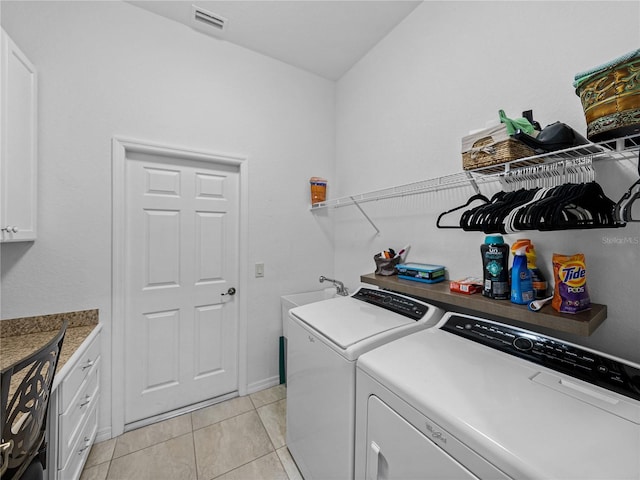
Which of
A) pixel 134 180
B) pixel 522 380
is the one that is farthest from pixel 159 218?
pixel 522 380

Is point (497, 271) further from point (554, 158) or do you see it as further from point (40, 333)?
point (40, 333)

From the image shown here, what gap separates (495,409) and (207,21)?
2801 mm

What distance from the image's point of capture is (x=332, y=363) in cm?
122

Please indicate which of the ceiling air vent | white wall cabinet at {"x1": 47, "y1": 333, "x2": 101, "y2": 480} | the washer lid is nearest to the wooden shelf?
the washer lid

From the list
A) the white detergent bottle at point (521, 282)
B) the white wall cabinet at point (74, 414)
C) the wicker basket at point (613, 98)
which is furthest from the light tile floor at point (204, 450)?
the wicker basket at point (613, 98)

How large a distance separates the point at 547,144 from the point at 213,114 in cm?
217

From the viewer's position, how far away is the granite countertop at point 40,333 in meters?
1.37

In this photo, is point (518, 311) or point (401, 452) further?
point (518, 311)

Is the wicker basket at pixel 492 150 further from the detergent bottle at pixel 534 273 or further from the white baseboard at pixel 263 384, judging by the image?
the white baseboard at pixel 263 384

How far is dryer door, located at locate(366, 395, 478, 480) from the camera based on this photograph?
2.47 feet

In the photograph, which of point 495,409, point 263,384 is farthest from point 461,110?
point 263,384

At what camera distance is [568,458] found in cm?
59

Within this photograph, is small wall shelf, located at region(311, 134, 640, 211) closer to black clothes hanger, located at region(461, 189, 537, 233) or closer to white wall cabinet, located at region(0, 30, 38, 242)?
black clothes hanger, located at region(461, 189, 537, 233)

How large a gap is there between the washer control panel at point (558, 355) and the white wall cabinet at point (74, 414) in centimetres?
183
